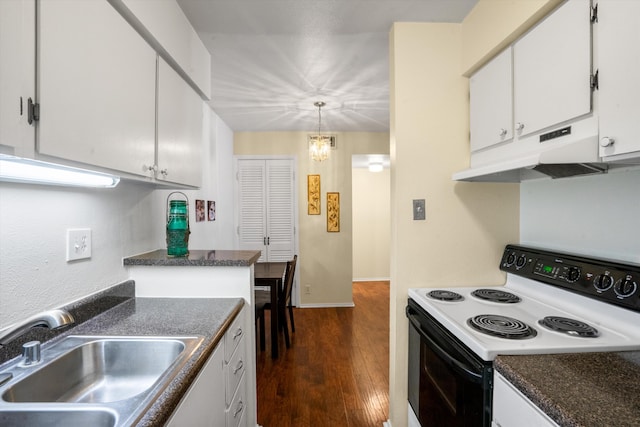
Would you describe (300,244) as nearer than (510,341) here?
No

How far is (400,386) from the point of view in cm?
171

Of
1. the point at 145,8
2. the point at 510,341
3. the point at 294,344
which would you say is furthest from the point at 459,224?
the point at 294,344

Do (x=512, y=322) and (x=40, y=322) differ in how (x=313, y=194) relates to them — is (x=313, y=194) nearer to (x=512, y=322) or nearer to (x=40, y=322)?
(x=512, y=322)

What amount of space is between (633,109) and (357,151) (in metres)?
3.29

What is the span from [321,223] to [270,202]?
0.78m

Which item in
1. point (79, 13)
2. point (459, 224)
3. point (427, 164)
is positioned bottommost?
point (459, 224)

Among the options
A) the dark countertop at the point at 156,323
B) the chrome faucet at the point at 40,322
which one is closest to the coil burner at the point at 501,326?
the dark countertop at the point at 156,323

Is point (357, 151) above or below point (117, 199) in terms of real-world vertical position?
above

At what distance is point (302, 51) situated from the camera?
2043 millimetres

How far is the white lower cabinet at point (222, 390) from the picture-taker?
85 centimetres

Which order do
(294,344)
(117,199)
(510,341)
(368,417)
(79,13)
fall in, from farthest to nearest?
(294,344)
(368,417)
(117,199)
(510,341)
(79,13)

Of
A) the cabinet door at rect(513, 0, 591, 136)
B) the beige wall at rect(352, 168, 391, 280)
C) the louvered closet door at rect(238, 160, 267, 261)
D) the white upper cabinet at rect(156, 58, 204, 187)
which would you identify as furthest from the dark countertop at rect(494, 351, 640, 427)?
the beige wall at rect(352, 168, 391, 280)

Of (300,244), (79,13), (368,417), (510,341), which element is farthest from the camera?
(300,244)

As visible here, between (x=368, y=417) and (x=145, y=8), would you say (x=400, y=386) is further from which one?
(x=145, y=8)
